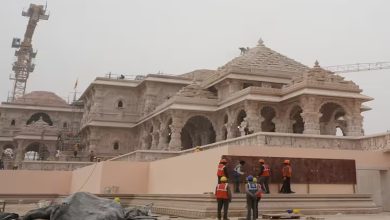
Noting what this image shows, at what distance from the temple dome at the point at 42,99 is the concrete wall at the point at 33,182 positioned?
23902mm

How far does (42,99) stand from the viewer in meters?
46.5

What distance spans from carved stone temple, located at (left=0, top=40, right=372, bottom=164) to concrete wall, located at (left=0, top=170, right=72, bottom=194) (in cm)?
778

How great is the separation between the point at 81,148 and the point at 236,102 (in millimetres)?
19476

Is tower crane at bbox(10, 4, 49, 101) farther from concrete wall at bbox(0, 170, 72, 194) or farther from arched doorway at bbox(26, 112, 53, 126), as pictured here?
concrete wall at bbox(0, 170, 72, 194)

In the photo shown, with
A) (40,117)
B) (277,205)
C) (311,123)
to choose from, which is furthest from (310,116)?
(40,117)

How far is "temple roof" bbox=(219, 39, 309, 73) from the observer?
29.1 metres

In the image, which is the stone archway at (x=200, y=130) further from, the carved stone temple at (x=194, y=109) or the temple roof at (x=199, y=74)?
the temple roof at (x=199, y=74)

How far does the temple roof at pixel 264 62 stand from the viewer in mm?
29069

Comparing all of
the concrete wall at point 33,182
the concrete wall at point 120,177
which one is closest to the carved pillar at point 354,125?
the concrete wall at point 120,177

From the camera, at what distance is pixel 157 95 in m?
36.5

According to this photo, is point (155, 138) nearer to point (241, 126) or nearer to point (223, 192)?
point (241, 126)

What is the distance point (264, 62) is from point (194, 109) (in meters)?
6.37

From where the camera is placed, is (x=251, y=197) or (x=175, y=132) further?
(x=175, y=132)

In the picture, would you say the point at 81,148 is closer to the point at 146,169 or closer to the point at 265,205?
the point at 146,169
